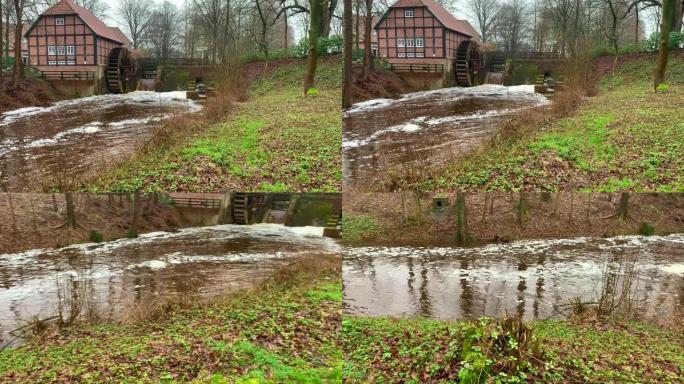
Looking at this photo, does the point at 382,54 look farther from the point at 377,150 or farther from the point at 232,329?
the point at 232,329

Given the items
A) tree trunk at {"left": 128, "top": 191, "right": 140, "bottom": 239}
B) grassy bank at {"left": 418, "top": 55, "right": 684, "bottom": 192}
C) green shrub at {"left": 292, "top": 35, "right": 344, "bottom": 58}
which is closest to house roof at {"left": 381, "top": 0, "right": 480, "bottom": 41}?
green shrub at {"left": 292, "top": 35, "right": 344, "bottom": 58}

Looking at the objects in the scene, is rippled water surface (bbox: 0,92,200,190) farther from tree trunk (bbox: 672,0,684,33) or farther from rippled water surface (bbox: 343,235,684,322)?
tree trunk (bbox: 672,0,684,33)

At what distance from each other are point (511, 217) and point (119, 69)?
837 cm

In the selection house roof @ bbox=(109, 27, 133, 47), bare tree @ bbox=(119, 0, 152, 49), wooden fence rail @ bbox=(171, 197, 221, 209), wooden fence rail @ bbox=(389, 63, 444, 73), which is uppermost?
bare tree @ bbox=(119, 0, 152, 49)

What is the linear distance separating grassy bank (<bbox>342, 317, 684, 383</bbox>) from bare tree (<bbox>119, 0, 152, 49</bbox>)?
5.51m

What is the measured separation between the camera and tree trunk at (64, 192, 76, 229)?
8.19m

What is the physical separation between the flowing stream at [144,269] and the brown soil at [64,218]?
26 centimetres

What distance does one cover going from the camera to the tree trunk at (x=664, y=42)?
9.21m

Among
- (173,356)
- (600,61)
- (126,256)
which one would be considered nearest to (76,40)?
(173,356)

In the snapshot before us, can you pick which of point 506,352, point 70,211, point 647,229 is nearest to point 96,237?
point 70,211

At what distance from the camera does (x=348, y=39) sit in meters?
8.62

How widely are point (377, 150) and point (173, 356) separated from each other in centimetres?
475

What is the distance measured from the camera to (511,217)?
1149 cm

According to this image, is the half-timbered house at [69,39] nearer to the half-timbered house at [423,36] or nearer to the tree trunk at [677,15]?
the half-timbered house at [423,36]
